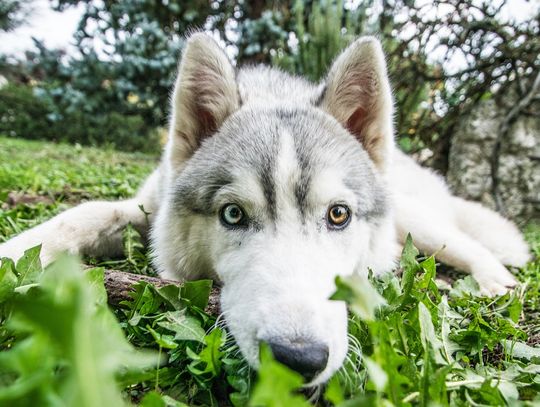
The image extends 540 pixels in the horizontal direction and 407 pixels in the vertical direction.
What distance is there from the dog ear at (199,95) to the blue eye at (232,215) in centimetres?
66

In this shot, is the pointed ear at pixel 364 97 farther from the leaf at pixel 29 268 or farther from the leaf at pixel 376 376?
the leaf at pixel 376 376

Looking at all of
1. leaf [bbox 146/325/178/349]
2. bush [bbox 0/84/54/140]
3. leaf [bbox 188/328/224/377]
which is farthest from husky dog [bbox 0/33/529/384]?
bush [bbox 0/84/54/140]

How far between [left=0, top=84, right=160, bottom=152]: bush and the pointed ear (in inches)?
345

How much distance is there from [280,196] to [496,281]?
1849 mm

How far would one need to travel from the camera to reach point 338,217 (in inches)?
81.5

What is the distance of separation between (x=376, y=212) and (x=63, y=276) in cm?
199

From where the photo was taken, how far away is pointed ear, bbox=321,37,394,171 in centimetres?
242

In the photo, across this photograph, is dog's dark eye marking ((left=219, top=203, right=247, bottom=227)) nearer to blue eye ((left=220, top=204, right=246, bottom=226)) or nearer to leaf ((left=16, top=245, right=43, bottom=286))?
blue eye ((left=220, top=204, right=246, bottom=226))

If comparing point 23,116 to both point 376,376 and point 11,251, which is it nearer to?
point 11,251

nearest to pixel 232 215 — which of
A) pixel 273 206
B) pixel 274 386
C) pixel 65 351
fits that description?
pixel 273 206

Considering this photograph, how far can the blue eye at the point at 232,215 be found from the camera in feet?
6.63

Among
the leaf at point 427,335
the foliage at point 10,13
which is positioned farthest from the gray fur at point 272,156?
the foliage at point 10,13

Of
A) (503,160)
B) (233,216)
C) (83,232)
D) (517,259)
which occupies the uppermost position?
(233,216)

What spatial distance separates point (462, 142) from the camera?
6.48 meters
